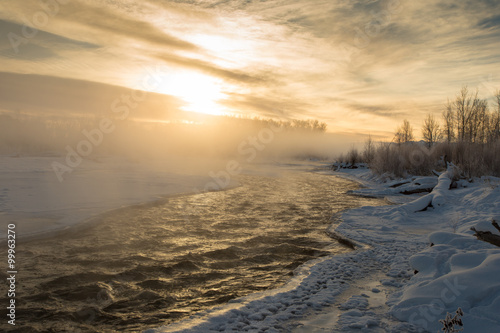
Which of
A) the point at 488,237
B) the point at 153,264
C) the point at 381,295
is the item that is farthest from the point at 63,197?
the point at 488,237

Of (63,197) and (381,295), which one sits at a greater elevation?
(63,197)

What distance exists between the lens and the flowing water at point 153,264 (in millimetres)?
3730

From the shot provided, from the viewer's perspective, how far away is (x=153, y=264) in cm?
528

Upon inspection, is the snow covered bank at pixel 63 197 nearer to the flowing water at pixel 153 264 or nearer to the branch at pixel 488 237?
the flowing water at pixel 153 264

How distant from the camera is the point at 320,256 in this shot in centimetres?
606

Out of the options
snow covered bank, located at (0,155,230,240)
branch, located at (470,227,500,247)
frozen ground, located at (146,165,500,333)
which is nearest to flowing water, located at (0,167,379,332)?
frozen ground, located at (146,165,500,333)

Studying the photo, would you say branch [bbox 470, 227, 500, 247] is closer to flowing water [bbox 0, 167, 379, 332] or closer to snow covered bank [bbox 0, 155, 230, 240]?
flowing water [bbox 0, 167, 379, 332]

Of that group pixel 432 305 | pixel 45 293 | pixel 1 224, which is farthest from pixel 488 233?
pixel 1 224

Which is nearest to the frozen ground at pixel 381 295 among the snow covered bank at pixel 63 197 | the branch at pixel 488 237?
the branch at pixel 488 237

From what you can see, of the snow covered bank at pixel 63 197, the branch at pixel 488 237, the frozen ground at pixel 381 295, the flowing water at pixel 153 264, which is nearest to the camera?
the frozen ground at pixel 381 295

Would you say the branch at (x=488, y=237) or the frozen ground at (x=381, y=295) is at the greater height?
the branch at (x=488, y=237)

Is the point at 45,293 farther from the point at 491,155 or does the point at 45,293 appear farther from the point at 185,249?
the point at 491,155

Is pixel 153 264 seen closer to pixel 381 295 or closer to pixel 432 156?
pixel 381 295

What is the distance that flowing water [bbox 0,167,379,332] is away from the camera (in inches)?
147
